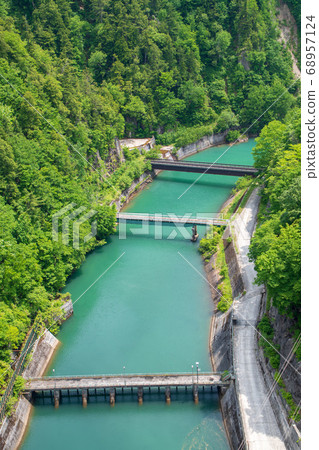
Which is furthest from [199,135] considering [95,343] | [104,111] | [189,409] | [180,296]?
[189,409]

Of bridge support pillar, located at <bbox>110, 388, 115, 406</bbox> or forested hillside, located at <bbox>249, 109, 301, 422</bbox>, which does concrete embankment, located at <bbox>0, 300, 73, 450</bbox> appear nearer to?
bridge support pillar, located at <bbox>110, 388, 115, 406</bbox>

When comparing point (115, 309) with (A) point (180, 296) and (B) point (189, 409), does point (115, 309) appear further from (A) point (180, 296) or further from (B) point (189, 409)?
(B) point (189, 409)

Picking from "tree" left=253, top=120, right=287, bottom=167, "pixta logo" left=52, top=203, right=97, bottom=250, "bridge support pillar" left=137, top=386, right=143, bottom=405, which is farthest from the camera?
"tree" left=253, top=120, right=287, bottom=167

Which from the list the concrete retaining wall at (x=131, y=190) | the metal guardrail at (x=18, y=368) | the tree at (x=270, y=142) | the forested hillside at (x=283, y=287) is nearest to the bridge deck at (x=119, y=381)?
the metal guardrail at (x=18, y=368)

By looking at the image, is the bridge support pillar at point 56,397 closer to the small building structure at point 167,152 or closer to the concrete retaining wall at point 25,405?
the concrete retaining wall at point 25,405

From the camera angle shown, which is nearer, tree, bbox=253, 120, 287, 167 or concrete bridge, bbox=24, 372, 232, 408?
concrete bridge, bbox=24, 372, 232, 408

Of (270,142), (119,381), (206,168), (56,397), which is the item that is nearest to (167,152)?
(206,168)

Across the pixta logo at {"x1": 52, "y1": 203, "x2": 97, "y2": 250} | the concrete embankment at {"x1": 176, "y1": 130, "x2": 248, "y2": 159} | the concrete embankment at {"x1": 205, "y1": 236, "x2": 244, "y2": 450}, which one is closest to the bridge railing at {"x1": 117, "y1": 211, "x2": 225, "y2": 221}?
the concrete embankment at {"x1": 205, "y1": 236, "x2": 244, "y2": 450}

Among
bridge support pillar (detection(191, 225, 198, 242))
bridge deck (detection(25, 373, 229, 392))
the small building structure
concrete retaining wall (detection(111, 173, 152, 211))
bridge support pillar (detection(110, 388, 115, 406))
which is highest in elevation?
the small building structure
